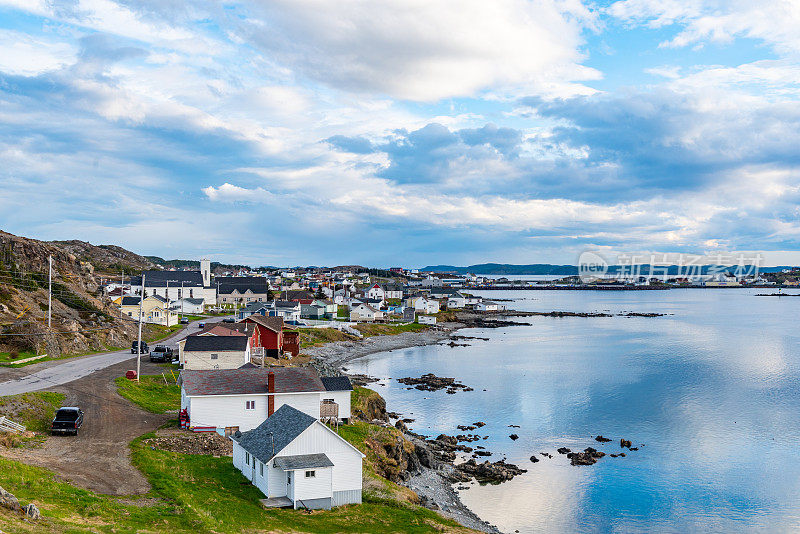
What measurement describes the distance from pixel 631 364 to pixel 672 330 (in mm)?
49529

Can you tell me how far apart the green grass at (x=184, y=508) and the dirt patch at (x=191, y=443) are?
1033mm

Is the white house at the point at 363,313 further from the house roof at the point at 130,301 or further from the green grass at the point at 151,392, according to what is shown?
the green grass at the point at 151,392

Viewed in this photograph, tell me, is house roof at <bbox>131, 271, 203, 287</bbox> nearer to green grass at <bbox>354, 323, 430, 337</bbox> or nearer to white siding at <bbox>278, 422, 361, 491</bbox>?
green grass at <bbox>354, 323, 430, 337</bbox>

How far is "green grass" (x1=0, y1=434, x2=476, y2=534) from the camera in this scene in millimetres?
17172

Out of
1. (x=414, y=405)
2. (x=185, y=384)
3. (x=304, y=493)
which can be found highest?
(x=185, y=384)

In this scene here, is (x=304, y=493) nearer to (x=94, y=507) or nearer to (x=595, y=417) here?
(x=94, y=507)

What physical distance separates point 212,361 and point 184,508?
25933 mm

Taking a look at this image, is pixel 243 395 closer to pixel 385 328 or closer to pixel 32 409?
pixel 32 409

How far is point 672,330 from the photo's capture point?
404 feet

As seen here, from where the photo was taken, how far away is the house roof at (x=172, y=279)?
108250 millimetres

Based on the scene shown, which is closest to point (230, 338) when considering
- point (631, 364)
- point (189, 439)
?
point (189, 439)

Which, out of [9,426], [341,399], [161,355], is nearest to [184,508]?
[9,426]

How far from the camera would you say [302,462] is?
76.0 ft

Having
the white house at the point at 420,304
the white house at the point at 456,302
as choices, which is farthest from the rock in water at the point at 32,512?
the white house at the point at 456,302
